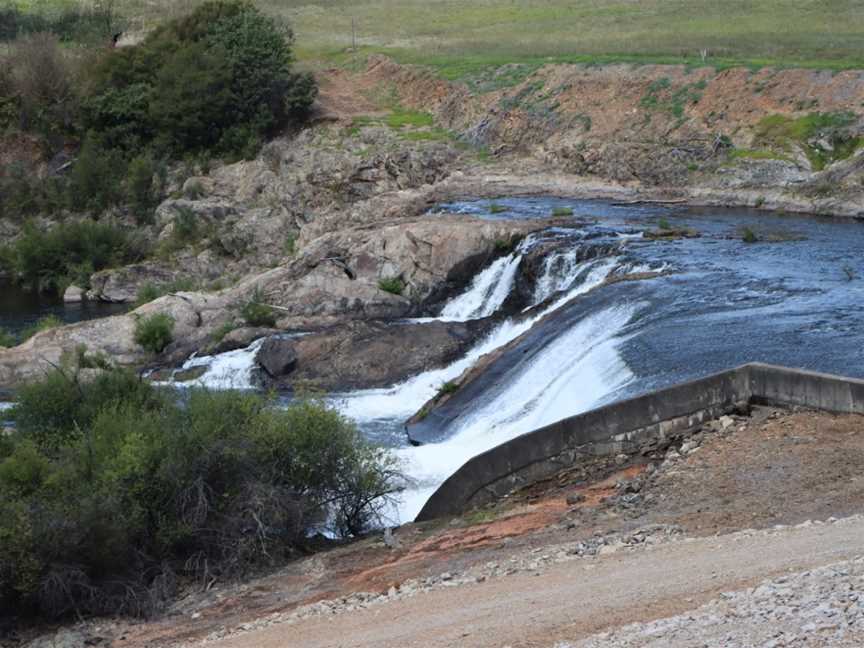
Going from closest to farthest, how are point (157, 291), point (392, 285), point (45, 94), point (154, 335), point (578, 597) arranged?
point (578, 597), point (154, 335), point (392, 285), point (157, 291), point (45, 94)

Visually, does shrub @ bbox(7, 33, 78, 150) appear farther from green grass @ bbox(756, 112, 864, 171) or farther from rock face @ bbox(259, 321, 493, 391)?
rock face @ bbox(259, 321, 493, 391)

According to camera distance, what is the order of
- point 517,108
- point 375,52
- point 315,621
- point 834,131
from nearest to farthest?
point 315,621 → point 834,131 → point 517,108 → point 375,52

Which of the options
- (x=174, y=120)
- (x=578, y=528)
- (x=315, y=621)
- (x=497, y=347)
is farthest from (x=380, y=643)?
(x=174, y=120)

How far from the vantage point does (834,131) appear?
4288 cm

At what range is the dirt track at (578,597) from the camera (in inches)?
505

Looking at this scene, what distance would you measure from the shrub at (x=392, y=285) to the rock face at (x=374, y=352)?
2658mm

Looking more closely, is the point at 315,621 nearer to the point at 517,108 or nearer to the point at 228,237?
the point at 228,237

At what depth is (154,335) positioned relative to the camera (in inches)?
1347

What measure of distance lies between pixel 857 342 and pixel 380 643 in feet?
46.7

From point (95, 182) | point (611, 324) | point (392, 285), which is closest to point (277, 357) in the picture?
point (392, 285)

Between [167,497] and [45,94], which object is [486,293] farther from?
[45,94]

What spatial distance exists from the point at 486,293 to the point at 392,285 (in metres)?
2.64

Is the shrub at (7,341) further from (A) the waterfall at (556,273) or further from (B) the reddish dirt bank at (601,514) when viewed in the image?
(B) the reddish dirt bank at (601,514)

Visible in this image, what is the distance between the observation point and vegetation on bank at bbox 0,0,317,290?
55.9 m
